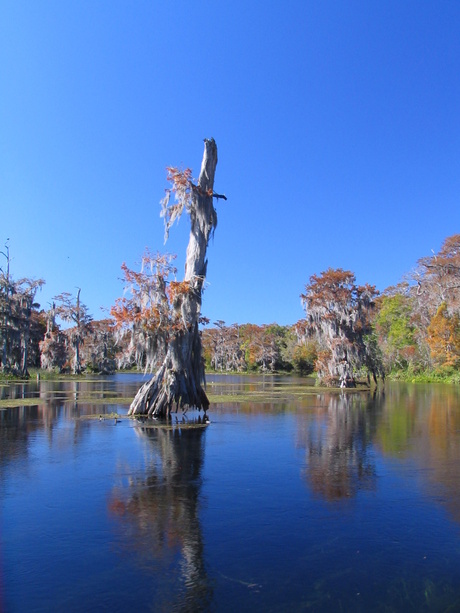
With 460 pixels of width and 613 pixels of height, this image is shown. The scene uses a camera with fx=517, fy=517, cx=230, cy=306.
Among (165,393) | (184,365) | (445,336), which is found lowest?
(165,393)

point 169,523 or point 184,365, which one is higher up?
point 184,365

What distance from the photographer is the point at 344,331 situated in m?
40.0

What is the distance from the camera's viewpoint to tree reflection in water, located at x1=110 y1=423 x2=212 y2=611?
5118 mm

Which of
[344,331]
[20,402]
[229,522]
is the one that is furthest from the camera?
[344,331]

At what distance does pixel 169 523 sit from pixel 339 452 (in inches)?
246

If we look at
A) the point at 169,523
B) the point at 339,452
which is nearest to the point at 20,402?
the point at 339,452

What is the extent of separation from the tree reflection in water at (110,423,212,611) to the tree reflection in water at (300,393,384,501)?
228 cm

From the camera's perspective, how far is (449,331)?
43.4m

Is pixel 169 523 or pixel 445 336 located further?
pixel 445 336

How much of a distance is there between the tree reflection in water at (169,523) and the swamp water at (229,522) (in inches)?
0.9

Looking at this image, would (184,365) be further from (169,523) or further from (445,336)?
(445,336)

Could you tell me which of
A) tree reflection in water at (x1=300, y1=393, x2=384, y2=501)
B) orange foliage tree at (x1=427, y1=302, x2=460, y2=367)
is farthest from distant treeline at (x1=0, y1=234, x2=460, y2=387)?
tree reflection in water at (x1=300, y1=393, x2=384, y2=501)

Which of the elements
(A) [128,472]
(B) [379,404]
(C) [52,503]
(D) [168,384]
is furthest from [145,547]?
(B) [379,404]

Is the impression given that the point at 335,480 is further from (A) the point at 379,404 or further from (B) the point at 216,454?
(A) the point at 379,404
